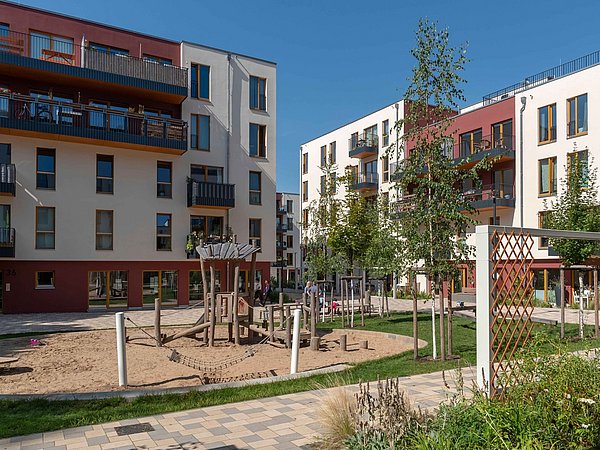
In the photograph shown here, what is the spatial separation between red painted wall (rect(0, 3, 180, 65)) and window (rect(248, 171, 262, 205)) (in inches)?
318

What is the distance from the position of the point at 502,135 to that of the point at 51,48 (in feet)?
88.1

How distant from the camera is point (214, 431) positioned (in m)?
6.30

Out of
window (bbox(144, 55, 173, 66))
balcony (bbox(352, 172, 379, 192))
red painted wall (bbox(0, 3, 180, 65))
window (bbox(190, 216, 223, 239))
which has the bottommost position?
window (bbox(190, 216, 223, 239))

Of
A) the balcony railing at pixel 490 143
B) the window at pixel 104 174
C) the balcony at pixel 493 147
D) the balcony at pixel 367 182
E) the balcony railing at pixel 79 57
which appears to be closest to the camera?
the balcony railing at pixel 79 57

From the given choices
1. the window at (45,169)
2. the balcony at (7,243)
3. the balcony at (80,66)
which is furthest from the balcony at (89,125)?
the balcony at (7,243)

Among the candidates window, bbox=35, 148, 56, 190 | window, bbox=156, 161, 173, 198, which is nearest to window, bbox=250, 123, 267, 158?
window, bbox=156, 161, 173, 198

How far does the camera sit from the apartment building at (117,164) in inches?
973

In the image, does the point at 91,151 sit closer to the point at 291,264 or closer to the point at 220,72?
the point at 220,72

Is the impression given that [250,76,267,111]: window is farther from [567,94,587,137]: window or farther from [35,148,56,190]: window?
[567,94,587,137]: window

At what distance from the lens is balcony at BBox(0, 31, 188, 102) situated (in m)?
24.4

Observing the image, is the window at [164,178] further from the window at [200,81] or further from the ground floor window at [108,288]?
the ground floor window at [108,288]

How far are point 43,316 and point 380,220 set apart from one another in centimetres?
1861

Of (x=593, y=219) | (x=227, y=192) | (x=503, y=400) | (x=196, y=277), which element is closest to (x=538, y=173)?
(x=593, y=219)

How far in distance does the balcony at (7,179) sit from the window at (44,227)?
1.68m
